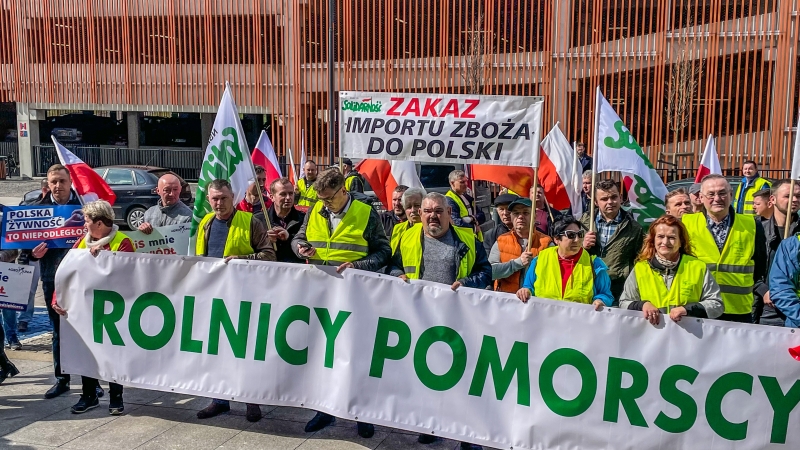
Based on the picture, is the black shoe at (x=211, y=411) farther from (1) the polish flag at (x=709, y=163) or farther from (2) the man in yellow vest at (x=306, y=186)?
(1) the polish flag at (x=709, y=163)

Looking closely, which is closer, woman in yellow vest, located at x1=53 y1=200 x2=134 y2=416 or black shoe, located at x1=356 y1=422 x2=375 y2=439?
black shoe, located at x1=356 y1=422 x2=375 y2=439

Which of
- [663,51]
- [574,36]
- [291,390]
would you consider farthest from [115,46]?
[291,390]

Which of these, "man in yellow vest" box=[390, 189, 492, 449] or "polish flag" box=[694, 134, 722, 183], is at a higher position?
"polish flag" box=[694, 134, 722, 183]

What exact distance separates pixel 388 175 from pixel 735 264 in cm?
496

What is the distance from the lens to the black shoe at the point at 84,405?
6523 mm

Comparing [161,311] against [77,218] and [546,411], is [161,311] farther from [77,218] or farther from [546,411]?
[546,411]

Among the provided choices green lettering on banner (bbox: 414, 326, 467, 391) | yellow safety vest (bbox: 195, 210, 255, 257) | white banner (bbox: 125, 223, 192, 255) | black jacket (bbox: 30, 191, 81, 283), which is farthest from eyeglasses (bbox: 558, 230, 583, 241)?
black jacket (bbox: 30, 191, 81, 283)

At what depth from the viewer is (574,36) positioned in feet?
78.8

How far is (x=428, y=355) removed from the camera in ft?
18.6

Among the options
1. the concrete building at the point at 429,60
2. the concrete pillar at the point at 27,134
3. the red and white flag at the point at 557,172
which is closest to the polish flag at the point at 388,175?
the red and white flag at the point at 557,172

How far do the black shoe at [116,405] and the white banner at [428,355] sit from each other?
0.18 metres

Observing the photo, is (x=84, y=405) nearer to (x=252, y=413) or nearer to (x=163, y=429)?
(x=163, y=429)

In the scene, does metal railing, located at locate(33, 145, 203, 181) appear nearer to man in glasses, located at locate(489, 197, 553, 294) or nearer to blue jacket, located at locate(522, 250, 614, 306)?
man in glasses, located at locate(489, 197, 553, 294)

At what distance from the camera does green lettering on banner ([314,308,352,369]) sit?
591 cm
